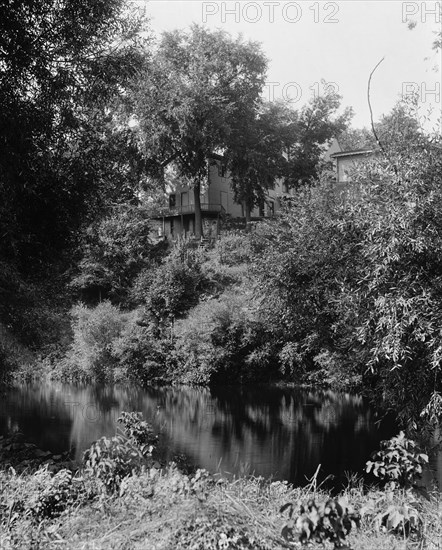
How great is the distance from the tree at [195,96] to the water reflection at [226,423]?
678 inches

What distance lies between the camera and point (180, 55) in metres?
42.2

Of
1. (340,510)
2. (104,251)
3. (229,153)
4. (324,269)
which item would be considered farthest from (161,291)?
(340,510)

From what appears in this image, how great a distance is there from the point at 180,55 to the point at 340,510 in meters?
41.8

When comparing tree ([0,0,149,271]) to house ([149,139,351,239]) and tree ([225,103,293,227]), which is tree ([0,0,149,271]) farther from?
house ([149,139,351,239])

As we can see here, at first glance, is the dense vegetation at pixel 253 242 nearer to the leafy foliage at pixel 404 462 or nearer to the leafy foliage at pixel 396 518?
the leafy foliage at pixel 404 462

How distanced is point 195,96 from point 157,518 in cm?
3741

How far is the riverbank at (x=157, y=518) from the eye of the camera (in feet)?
14.9

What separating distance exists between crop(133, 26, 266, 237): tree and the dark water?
17168mm

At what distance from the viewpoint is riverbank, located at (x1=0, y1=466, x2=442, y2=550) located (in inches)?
178

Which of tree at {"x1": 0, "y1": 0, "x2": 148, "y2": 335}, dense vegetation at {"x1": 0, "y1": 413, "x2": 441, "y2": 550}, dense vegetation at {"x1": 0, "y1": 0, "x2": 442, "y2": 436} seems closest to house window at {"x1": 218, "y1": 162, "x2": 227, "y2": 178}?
dense vegetation at {"x1": 0, "y1": 0, "x2": 442, "y2": 436}

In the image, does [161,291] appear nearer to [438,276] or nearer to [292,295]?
[292,295]

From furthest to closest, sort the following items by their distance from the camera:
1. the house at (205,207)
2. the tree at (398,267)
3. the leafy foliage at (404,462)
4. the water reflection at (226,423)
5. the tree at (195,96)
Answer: the house at (205,207) → the tree at (195,96) → the water reflection at (226,423) → the tree at (398,267) → the leafy foliage at (404,462)

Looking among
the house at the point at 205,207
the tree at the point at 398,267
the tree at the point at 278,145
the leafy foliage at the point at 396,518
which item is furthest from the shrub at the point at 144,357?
the leafy foliage at the point at 396,518

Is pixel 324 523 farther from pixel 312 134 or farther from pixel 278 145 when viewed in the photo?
pixel 312 134
